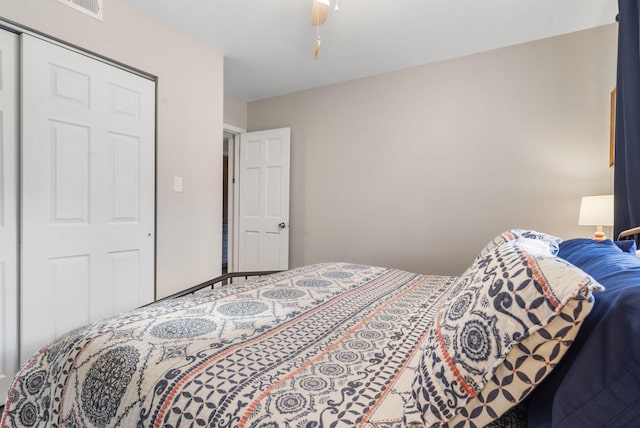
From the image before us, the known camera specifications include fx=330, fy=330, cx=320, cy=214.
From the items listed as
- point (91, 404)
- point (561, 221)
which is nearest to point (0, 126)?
point (91, 404)

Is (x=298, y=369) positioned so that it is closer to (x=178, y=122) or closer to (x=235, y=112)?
(x=178, y=122)

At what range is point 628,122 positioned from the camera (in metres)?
1.79

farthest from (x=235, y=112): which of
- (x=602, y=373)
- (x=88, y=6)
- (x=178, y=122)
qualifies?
(x=602, y=373)

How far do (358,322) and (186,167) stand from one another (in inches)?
81.9

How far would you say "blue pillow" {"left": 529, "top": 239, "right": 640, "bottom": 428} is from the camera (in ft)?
1.65

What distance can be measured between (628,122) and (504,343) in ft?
6.39

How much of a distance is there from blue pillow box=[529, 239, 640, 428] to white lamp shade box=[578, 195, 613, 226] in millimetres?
1903

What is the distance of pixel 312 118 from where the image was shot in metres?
3.78

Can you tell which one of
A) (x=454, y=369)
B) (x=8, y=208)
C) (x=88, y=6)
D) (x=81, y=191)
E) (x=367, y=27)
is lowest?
(x=454, y=369)

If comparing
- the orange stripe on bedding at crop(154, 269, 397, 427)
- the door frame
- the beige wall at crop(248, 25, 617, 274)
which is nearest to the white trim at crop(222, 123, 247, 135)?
the door frame

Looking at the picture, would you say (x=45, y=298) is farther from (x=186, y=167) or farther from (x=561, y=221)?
(x=561, y=221)

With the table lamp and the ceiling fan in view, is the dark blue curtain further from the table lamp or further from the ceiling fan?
the ceiling fan

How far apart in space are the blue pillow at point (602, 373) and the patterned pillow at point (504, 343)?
41mm

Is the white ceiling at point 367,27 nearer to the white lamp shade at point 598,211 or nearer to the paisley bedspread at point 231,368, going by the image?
the white lamp shade at point 598,211
